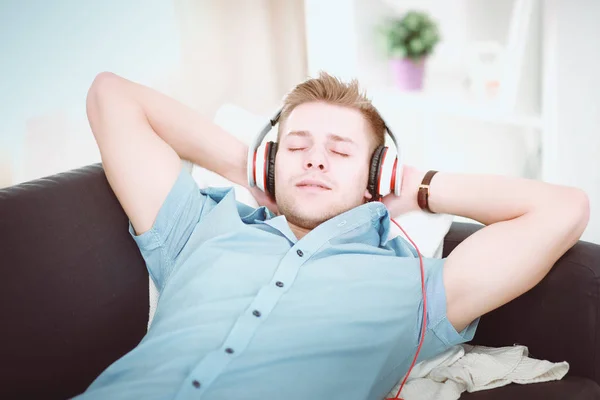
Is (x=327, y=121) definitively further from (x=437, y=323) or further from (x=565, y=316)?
(x=565, y=316)

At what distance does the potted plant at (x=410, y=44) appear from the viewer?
2.38 metres

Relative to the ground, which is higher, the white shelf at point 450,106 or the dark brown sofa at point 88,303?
the white shelf at point 450,106

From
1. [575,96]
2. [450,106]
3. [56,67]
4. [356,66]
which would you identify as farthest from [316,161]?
[356,66]

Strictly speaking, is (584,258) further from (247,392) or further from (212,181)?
(212,181)

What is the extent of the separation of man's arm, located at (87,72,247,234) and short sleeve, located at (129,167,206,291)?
22 millimetres

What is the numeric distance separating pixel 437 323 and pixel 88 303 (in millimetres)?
809

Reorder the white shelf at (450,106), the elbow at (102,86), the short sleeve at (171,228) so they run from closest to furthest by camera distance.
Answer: the short sleeve at (171,228)
the elbow at (102,86)
the white shelf at (450,106)

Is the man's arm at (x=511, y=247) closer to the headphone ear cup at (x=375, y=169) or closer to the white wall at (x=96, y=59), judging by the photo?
the headphone ear cup at (x=375, y=169)

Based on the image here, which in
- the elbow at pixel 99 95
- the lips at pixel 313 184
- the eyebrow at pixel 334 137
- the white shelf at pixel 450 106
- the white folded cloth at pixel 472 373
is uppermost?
the elbow at pixel 99 95

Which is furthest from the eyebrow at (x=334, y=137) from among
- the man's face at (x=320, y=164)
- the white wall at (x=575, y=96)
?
the white wall at (x=575, y=96)

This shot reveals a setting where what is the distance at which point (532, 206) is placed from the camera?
124cm

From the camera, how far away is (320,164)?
1.31 m

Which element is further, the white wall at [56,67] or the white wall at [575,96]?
the white wall at [575,96]

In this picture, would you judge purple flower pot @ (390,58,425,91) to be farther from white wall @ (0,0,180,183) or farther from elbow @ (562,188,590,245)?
elbow @ (562,188,590,245)
